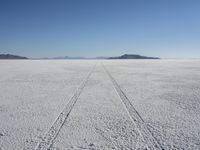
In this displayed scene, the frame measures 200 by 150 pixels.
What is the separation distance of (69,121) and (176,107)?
7.89 feet

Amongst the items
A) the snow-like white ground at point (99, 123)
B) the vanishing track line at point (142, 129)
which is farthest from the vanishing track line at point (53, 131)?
the vanishing track line at point (142, 129)

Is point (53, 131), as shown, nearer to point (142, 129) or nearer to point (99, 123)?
point (99, 123)

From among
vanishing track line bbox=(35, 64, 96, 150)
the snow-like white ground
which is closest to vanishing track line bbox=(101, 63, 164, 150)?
the snow-like white ground

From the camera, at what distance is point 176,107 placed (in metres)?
4.35

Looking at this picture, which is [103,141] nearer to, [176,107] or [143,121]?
[143,121]

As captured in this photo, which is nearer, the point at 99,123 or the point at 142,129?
the point at 142,129

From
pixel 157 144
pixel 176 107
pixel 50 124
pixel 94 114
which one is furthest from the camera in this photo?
pixel 176 107

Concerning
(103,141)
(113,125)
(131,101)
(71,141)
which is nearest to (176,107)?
(131,101)

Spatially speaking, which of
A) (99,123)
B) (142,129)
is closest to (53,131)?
(99,123)

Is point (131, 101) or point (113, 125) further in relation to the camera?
point (131, 101)

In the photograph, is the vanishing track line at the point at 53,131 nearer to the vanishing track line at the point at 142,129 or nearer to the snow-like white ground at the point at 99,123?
the snow-like white ground at the point at 99,123

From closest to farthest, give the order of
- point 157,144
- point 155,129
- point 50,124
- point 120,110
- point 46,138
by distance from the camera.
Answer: point 157,144 → point 46,138 → point 155,129 → point 50,124 → point 120,110

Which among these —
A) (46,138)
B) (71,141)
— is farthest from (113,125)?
(46,138)

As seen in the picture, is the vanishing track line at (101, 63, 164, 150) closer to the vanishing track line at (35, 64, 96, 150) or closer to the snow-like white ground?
the snow-like white ground
